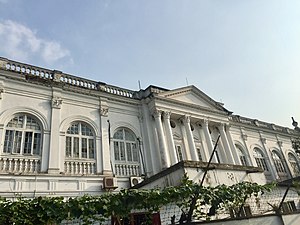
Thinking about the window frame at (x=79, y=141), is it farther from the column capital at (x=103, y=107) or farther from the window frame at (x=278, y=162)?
the window frame at (x=278, y=162)

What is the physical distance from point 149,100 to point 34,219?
1024 cm

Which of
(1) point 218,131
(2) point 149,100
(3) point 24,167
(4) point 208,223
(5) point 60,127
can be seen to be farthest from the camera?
(1) point 218,131

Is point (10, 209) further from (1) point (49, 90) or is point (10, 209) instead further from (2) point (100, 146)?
(1) point (49, 90)

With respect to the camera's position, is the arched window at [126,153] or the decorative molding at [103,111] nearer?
the arched window at [126,153]

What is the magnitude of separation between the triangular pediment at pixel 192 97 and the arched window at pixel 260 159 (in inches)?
239

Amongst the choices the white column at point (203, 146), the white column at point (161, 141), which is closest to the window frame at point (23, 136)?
the white column at point (161, 141)

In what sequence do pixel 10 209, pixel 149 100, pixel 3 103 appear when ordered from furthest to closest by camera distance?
pixel 149 100 → pixel 3 103 → pixel 10 209

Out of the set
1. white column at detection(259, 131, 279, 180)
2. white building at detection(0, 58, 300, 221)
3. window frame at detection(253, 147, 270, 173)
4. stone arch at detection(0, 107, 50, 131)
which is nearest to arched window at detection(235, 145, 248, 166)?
window frame at detection(253, 147, 270, 173)

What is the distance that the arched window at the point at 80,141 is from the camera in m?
11.4

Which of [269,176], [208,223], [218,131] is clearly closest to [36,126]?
[208,223]

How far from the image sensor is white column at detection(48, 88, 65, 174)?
408 inches

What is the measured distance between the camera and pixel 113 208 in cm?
572

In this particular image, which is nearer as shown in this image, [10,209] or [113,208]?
[10,209]

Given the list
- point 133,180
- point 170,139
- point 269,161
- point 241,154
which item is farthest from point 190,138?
point 269,161
